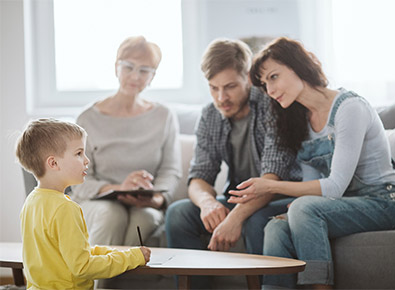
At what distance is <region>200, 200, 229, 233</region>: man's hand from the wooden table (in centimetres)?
24

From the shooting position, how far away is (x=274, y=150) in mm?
1975

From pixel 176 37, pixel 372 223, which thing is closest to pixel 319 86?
pixel 372 223

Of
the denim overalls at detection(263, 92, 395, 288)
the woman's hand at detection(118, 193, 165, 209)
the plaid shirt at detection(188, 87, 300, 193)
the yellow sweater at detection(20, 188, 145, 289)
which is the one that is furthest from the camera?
the woman's hand at detection(118, 193, 165, 209)

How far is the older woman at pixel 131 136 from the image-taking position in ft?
7.47

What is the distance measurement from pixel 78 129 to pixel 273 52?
2.64 ft

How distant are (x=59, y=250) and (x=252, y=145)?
0.99m

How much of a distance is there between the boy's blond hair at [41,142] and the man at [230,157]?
0.68m

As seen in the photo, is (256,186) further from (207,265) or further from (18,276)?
(18,276)

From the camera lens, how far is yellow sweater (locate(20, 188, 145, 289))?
1.29 meters

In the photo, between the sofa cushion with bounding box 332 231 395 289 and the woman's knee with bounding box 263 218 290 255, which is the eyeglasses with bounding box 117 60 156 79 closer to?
the woman's knee with bounding box 263 218 290 255

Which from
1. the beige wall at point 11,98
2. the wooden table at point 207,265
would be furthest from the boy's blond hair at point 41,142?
the beige wall at point 11,98

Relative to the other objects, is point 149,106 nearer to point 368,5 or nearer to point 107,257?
point 107,257

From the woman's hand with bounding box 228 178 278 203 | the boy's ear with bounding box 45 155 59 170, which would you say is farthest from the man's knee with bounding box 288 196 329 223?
the boy's ear with bounding box 45 155 59 170

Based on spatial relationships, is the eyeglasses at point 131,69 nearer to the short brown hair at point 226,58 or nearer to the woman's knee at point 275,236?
the short brown hair at point 226,58
